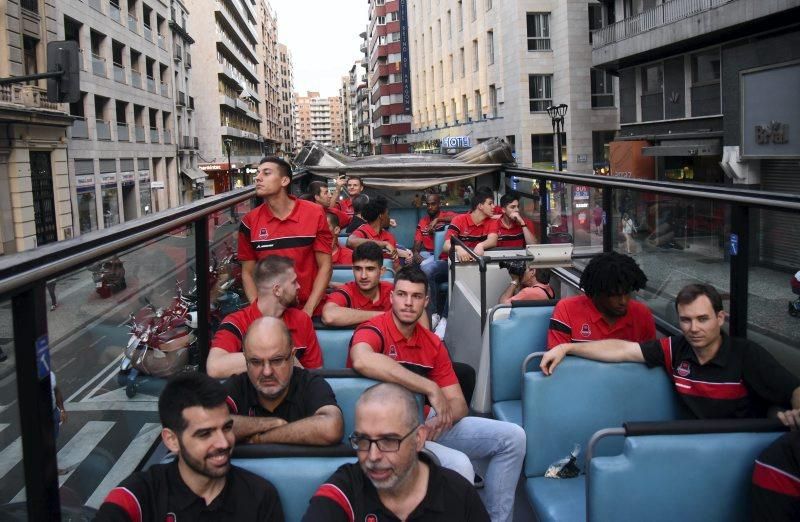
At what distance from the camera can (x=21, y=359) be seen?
205 centimetres

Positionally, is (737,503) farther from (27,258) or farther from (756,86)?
(756,86)

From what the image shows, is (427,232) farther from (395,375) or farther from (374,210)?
(395,375)

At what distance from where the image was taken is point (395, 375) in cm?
358

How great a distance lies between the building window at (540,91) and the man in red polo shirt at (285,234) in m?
34.2

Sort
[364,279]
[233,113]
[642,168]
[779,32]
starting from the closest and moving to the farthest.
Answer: [364,279] < [779,32] < [642,168] < [233,113]

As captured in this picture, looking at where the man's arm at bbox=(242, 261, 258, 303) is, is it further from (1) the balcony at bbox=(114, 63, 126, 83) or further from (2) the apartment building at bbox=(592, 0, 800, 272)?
(1) the balcony at bbox=(114, 63, 126, 83)

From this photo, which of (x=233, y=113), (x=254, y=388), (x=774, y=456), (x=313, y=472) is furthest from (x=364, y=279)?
(x=233, y=113)

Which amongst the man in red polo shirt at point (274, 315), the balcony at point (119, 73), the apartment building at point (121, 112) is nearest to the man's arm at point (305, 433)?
the man in red polo shirt at point (274, 315)

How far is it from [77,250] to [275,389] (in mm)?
1113

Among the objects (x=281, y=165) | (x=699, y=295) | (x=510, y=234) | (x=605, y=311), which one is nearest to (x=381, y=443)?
(x=699, y=295)

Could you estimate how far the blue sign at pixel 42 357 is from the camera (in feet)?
6.89

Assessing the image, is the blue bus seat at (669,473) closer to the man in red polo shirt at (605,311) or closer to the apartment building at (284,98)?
the man in red polo shirt at (605,311)

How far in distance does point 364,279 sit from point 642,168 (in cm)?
2630

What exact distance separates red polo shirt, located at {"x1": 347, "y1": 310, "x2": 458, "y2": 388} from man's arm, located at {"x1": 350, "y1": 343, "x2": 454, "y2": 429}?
0.19m
